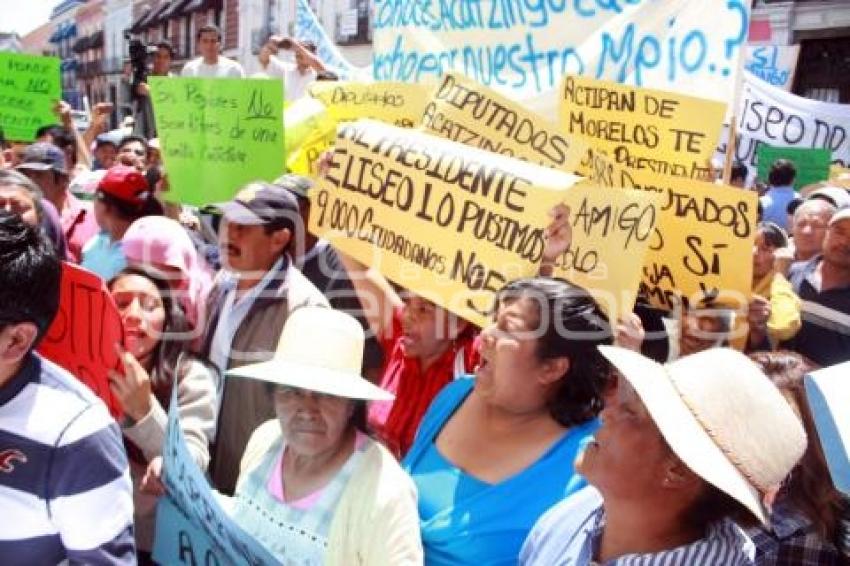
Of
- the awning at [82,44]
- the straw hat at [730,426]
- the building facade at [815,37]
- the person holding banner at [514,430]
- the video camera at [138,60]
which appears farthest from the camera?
the awning at [82,44]

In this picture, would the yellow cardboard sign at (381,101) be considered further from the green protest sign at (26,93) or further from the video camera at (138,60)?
the video camera at (138,60)

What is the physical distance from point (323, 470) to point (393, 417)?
0.64 meters

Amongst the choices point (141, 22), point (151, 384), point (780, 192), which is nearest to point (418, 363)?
point (151, 384)

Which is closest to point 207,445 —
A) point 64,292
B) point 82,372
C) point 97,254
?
point 82,372

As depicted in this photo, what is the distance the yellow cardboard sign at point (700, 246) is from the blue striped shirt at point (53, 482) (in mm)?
2073

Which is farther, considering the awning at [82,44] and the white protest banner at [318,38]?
the awning at [82,44]

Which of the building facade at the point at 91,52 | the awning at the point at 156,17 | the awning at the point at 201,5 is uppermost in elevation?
the awning at the point at 201,5

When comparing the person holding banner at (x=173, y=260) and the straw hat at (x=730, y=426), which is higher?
the straw hat at (x=730, y=426)

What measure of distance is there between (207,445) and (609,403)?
121 centimetres

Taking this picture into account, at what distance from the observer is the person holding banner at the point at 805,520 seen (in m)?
2.07

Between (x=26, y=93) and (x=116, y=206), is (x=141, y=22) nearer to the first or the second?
(x=26, y=93)

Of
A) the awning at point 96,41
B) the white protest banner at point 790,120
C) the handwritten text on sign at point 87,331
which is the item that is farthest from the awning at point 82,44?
the handwritten text on sign at point 87,331

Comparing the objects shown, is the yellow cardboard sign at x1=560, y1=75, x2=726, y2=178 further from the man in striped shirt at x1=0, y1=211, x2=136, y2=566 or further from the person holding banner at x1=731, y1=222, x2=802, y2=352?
the man in striped shirt at x1=0, y1=211, x2=136, y2=566

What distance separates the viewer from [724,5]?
373cm
